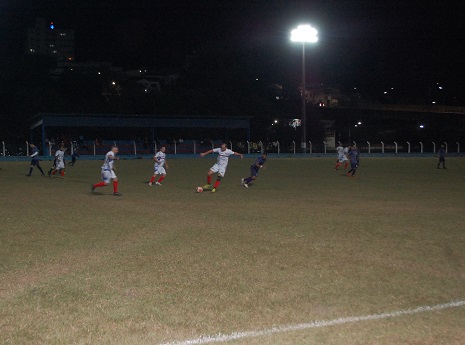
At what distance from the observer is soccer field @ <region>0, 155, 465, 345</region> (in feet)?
15.9

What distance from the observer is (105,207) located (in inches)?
539

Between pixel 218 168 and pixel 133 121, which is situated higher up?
pixel 133 121

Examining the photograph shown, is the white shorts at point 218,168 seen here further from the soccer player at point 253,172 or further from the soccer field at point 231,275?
the soccer field at point 231,275

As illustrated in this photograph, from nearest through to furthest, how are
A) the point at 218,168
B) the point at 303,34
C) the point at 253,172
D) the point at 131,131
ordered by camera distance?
the point at 218,168 < the point at 253,172 < the point at 303,34 < the point at 131,131

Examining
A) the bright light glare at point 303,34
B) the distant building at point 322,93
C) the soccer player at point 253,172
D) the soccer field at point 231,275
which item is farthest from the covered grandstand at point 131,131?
the distant building at point 322,93

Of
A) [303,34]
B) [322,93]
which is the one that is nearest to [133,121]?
[303,34]

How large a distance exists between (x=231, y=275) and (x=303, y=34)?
147ft

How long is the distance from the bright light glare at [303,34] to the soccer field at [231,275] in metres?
37.5

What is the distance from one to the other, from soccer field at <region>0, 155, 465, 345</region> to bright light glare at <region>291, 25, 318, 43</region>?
37461 mm

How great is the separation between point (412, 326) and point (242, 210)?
8.40 m

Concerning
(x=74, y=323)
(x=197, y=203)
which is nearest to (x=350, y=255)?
(x=74, y=323)

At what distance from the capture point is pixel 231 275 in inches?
265

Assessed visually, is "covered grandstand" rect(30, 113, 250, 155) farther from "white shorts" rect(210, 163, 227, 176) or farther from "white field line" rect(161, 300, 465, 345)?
"white field line" rect(161, 300, 465, 345)

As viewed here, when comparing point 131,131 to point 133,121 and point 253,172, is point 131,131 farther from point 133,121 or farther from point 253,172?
point 253,172
